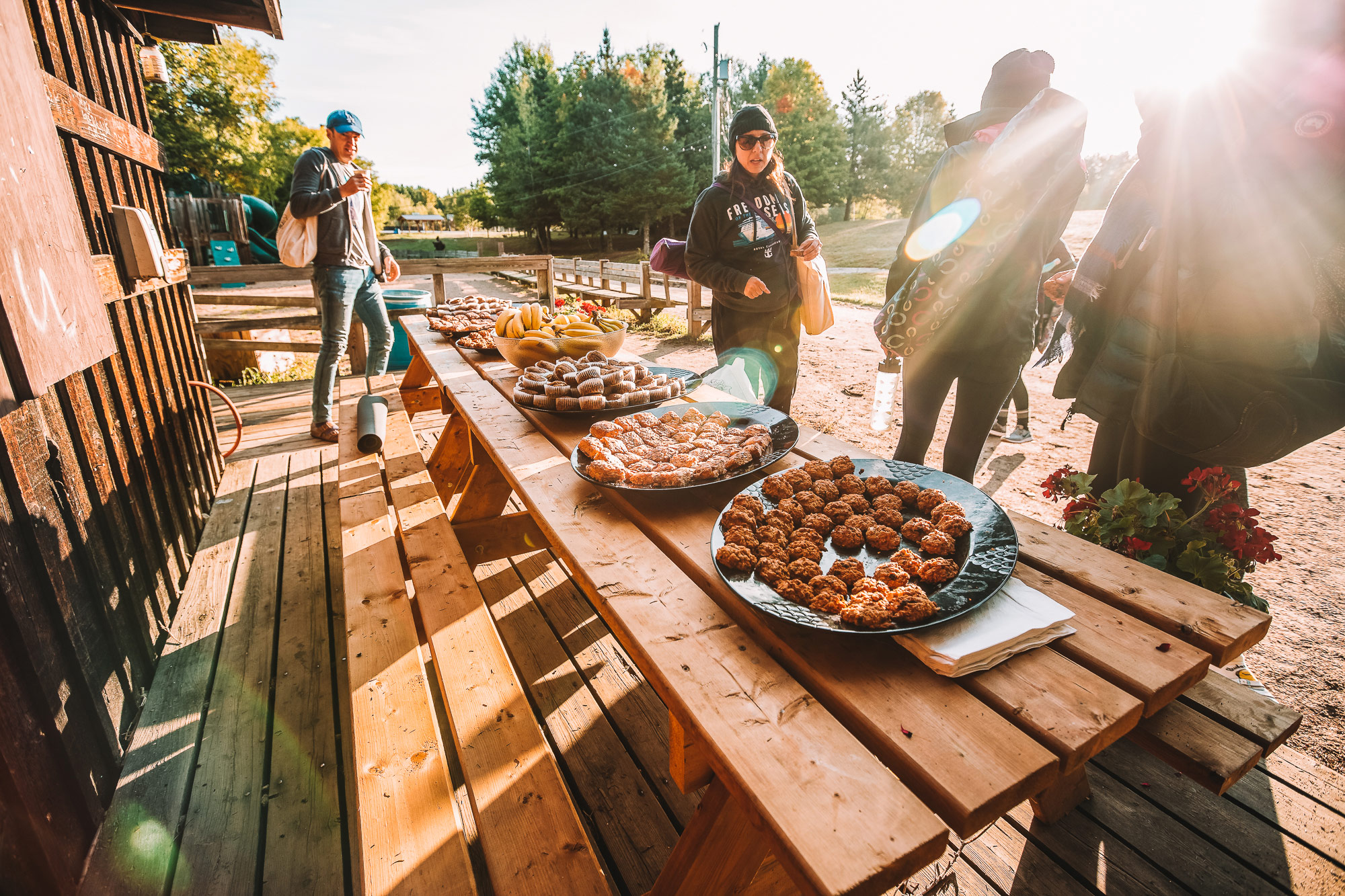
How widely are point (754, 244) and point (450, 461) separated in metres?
2.12

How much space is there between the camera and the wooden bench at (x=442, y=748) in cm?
109

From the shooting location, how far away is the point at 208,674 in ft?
7.45

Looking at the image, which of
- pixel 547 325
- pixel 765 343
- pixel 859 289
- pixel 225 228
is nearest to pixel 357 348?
pixel 547 325

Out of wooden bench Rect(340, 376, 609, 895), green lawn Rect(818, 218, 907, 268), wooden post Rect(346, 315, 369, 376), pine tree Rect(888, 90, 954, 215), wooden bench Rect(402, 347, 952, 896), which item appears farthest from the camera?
pine tree Rect(888, 90, 954, 215)

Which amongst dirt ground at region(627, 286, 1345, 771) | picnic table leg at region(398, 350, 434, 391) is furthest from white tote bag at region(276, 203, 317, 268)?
dirt ground at region(627, 286, 1345, 771)

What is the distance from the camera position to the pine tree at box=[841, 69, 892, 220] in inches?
1588

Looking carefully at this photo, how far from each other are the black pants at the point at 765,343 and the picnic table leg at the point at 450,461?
1.58 metres

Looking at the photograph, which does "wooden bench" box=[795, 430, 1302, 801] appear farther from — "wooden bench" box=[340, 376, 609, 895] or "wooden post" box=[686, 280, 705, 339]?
"wooden post" box=[686, 280, 705, 339]

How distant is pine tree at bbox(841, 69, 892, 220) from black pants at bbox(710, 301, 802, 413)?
41173 mm

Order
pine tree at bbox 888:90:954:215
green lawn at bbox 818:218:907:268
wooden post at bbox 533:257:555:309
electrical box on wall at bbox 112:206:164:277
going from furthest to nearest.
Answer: pine tree at bbox 888:90:954:215, green lawn at bbox 818:218:907:268, wooden post at bbox 533:257:555:309, electrical box on wall at bbox 112:206:164:277

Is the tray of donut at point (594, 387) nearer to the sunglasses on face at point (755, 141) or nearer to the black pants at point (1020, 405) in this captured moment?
the sunglasses on face at point (755, 141)

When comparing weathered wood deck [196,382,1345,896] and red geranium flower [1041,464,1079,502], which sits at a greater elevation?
red geranium flower [1041,464,1079,502]

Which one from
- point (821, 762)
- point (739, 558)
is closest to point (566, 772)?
point (739, 558)

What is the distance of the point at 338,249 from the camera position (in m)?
3.94
